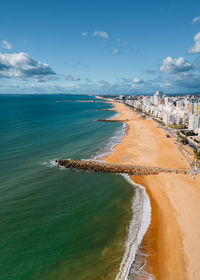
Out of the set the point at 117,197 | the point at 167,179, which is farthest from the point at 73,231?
the point at 167,179

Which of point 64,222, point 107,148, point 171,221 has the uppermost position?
point 107,148

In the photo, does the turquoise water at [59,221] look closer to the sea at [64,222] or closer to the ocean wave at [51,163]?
the sea at [64,222]

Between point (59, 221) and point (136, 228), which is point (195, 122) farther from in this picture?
point (59, 221)

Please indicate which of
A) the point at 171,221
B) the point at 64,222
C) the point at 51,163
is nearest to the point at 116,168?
the point at 51,163

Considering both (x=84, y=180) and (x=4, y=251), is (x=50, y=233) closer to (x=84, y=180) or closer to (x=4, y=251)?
(x=4, y=251)

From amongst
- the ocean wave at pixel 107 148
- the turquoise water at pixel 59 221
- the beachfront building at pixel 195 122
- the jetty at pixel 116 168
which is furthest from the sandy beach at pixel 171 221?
the beachfront building at pixel 195 122

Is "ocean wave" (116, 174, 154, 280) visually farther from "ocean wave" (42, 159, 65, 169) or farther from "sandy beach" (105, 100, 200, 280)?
"ocean wave" (42, 159, 65, 169)
